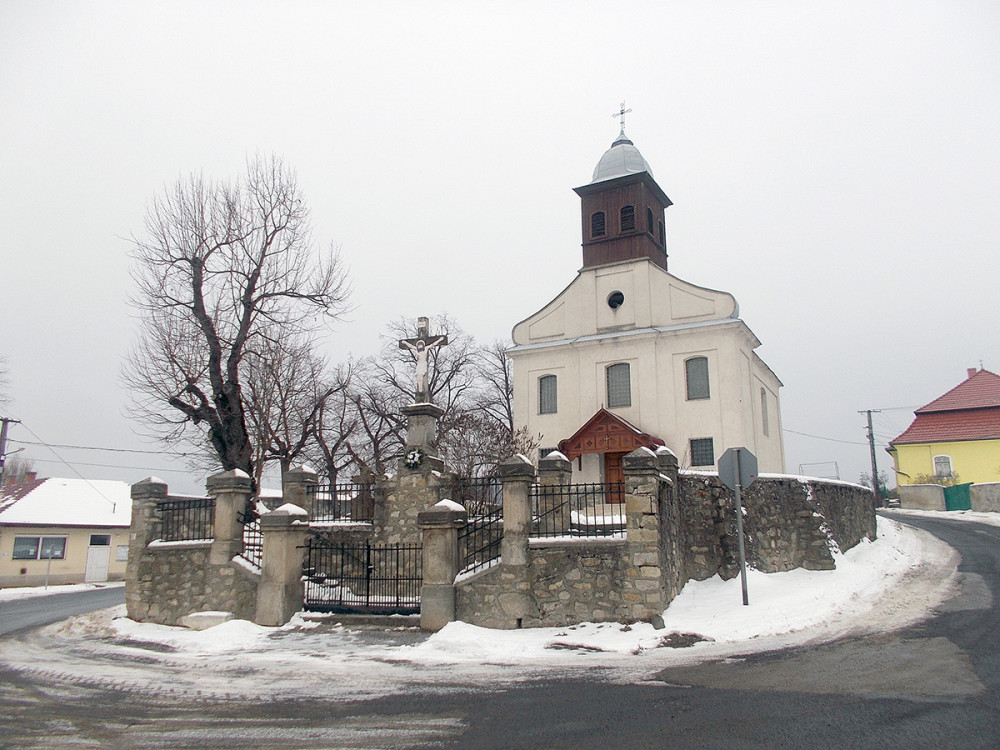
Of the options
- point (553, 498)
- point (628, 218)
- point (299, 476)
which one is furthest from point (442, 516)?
point (628, 218)

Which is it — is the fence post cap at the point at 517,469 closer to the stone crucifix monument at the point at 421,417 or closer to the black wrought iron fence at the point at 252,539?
the stone crucifix monument at the point at 421,417

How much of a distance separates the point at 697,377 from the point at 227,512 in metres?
18.3

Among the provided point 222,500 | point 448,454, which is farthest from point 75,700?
point 448,454

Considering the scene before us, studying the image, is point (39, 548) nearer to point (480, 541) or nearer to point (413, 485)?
point (413, 485)

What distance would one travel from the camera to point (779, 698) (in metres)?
7.00

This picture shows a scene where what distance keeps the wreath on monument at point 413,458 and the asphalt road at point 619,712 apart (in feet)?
22.3

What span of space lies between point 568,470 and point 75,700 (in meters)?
8.33

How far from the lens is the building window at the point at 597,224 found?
3080 centimetres

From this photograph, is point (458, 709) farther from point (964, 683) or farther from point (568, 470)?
point (568, 470)

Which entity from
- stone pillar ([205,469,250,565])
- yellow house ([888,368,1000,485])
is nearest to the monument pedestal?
stone pillar ([205,469,250,565])

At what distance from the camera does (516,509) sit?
461 inches

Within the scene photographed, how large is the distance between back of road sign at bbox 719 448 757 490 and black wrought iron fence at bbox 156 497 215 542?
30.9ft

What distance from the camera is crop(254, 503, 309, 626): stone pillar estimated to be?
12.3m

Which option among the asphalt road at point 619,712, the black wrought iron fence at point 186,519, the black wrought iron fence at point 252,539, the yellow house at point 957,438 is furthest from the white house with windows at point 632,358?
the asphalt road at point 619,712
